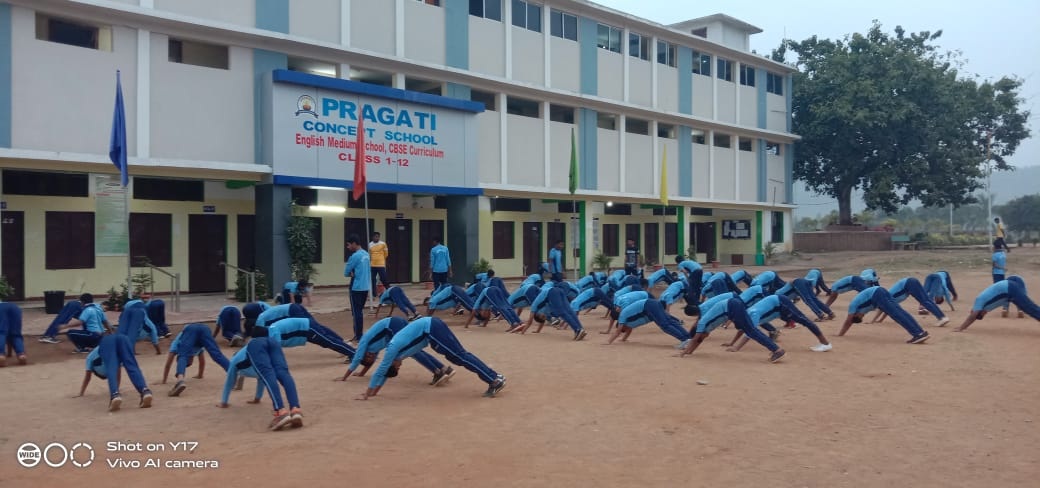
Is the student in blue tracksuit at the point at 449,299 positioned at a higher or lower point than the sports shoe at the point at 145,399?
higher

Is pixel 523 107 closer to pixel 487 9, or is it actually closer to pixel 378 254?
pixel 487 9

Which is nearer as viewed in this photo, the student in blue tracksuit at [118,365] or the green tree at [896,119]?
the student in blue tracksuit at [118,365]

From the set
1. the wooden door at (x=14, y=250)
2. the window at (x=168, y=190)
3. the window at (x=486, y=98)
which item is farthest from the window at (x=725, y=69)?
the wooden door at (x=14, y=250)

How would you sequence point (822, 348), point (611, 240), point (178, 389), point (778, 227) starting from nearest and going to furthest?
1. point (178, 389)
2. point (822, 348)
3. point (611, 240)
4. point (778, 227)

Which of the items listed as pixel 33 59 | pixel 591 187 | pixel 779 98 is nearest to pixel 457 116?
pixel 591 187

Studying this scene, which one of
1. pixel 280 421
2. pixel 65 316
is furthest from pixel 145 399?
pixel 65 316

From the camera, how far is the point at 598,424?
665 cm

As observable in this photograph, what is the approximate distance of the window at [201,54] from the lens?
1731 centimetres

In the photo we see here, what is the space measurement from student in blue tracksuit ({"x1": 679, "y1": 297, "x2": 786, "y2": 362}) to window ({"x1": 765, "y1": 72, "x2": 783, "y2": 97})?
95.0 feet

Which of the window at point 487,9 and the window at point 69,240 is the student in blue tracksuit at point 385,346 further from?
the window at point 487,9

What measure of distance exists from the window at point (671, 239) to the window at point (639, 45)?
8534 millimetres

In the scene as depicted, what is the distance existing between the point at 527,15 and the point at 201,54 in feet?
36.7

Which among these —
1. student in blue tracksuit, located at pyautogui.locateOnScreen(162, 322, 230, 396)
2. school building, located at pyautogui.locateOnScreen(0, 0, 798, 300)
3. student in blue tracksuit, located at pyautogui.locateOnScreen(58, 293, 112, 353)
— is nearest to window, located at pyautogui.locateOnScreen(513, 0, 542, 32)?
school building, located at pyautogui.locateOnScreen(0, 0, 798, 300)

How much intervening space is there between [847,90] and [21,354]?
125 ft
